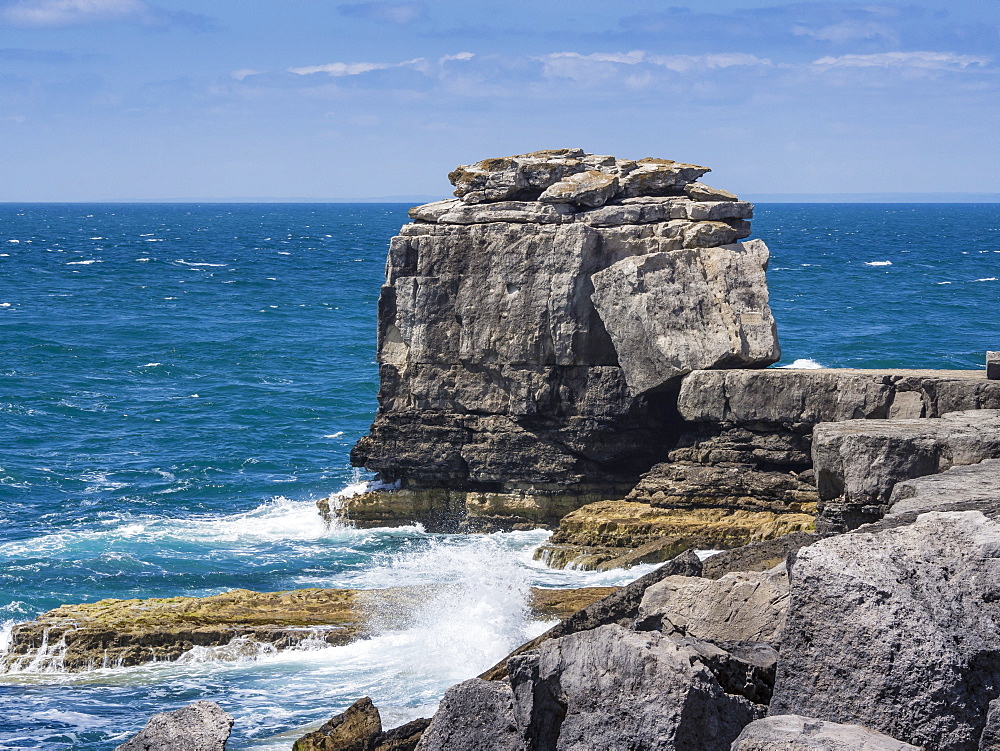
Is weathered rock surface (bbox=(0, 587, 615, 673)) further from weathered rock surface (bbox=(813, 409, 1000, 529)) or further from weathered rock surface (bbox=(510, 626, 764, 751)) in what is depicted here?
weathered rock surface (bbox=(510, 626, 764, 751))

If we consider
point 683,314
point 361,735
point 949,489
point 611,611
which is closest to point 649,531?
point 683,314

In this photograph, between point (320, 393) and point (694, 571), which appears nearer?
point (694, 571)

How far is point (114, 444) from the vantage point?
33.6m

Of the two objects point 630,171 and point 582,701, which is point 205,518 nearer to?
point 630,171

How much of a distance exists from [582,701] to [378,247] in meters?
108

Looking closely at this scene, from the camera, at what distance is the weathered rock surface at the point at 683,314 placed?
22078 mm

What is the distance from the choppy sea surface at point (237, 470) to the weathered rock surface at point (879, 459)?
446cm

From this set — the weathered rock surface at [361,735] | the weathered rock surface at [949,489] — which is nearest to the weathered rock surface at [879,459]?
the weathered rock surface at [949,489]

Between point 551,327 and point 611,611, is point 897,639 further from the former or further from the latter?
point 551,327

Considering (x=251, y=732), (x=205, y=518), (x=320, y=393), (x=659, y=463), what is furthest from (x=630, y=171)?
(x=320, y=393)

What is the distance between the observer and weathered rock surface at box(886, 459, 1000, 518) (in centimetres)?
1314

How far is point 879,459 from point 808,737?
9352 millimetres

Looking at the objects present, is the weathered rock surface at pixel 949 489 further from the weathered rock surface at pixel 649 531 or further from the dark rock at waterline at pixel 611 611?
the weathered rock surface at pixel 649 531

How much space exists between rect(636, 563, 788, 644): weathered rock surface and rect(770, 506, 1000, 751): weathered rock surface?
1551 mm
